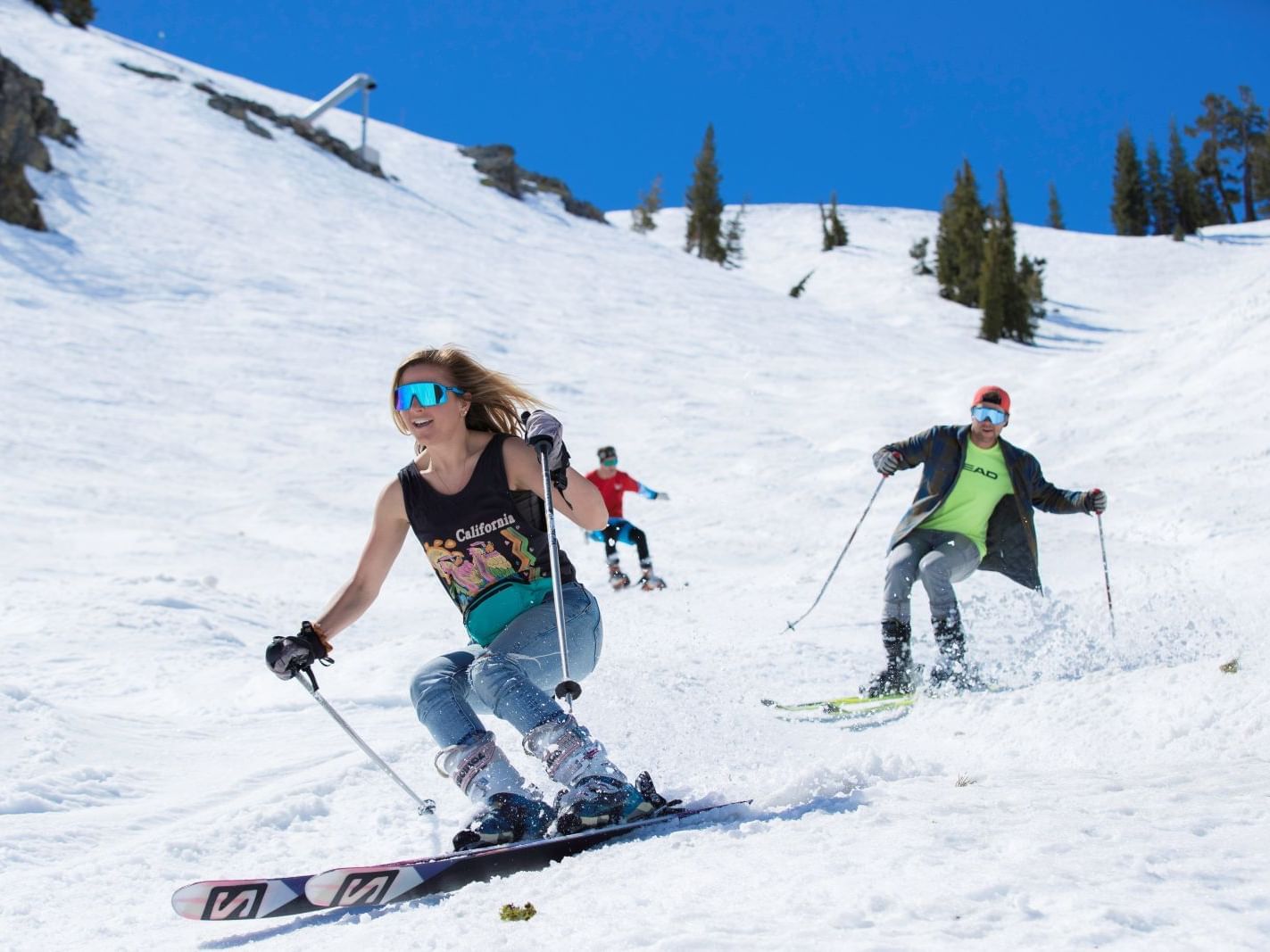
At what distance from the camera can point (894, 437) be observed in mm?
17344

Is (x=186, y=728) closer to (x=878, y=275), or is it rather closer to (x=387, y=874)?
(x=387, y=874)

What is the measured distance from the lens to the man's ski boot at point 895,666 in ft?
19.0

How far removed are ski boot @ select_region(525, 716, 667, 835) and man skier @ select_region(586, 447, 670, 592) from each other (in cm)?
686

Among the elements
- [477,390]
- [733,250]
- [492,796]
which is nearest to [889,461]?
[477,390]

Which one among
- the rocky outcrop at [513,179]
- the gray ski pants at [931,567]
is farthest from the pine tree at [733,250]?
the gray ski pants at [931,567]

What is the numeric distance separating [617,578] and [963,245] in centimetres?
4650

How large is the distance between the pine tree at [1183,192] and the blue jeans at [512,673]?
258ft

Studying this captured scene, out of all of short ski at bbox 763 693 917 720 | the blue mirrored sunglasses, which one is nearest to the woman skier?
the blue mirrored sunglasses

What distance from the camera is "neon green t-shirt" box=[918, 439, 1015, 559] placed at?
20.3ft

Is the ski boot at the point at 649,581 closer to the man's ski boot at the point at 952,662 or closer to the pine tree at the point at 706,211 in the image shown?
the man's ski boot at the point at 952,662

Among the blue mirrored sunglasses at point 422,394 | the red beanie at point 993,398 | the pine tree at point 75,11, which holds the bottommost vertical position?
the blue mirrored sunglasses at point 422,394

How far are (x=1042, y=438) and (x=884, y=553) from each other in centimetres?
553

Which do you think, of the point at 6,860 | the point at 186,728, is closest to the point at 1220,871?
the point at 6,860

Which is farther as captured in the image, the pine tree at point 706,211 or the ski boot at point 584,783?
the pine tree at point 706,211
